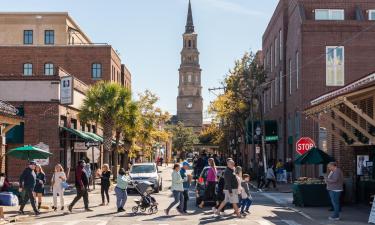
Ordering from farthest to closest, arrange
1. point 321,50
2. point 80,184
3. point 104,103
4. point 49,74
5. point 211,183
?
1. point 49,74
2. point 321,50
3. point 104,103
4. point 211,183
5. point 80,184

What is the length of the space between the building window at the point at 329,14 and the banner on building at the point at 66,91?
17.5m

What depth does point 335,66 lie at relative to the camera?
41.5 meters

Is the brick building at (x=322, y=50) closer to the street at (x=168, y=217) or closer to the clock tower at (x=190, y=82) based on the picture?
the street at (x=168, y=217)

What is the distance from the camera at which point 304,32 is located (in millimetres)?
41094

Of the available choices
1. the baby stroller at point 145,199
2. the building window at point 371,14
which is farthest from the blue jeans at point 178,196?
the building window at point 371,14

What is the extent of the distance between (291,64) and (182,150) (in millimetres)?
105842

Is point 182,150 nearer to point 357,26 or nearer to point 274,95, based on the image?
point 274,95

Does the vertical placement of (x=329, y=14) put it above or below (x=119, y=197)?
above

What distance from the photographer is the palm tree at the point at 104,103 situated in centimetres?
3978

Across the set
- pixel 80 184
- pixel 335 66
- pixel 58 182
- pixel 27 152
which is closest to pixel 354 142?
pixel 80 184

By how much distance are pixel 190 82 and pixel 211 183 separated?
→ 5510 inches

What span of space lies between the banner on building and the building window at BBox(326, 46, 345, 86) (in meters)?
16.1

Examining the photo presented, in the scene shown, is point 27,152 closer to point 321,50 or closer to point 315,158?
point 315,158

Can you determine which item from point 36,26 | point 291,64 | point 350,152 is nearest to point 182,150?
point 36,26
